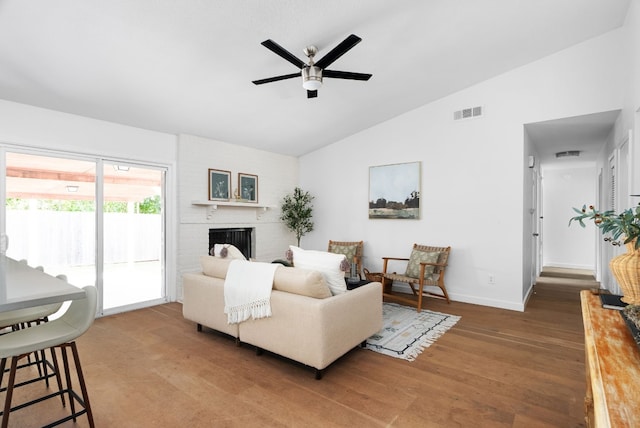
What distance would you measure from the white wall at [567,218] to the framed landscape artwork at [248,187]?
7.02 m

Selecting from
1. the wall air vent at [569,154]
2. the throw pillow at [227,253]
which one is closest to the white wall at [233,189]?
the throw pillow at [227,253]

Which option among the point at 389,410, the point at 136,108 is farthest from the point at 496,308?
the point at 136,108

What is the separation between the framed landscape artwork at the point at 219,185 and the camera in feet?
17.1

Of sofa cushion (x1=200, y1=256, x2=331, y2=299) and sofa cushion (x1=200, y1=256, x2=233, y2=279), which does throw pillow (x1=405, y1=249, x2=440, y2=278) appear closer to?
sofa cushion (x1=200, y1=256, x2=331, y2=299)

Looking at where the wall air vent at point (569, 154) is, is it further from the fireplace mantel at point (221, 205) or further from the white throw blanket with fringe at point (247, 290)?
the white throw blanket with fringe at point (247, 290)

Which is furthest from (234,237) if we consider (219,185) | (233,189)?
(219,185)

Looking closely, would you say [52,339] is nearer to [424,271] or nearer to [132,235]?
[132,235]

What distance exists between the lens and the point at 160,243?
15.8 feet

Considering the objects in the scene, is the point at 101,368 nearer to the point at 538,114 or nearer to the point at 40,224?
the point at 40,224

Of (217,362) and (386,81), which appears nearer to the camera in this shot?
(217,362)

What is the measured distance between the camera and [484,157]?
15.1 ft

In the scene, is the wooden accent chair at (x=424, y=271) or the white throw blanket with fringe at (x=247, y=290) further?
the wooden accent chair at (x=424, y=271)

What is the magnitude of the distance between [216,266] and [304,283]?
1225 millimetres

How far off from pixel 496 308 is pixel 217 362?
3.64 m
